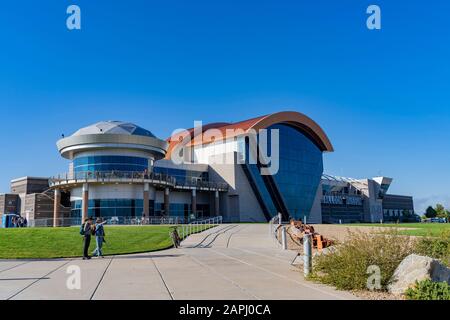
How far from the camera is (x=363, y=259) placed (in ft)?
31.4

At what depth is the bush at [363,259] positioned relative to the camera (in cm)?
931

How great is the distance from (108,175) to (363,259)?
39.3 m

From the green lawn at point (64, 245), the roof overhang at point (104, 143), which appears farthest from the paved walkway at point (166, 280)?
the roof overhang at point (104, 143)

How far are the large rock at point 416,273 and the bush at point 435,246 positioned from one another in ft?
10.2

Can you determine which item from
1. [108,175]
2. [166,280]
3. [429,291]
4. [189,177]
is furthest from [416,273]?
[189,177]

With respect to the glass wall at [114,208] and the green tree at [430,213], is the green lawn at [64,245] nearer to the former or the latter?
the glass wall at [114,208]

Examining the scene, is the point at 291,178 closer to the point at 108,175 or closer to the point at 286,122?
the point at 286,122

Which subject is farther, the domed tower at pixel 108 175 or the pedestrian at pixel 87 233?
the domed tower at pixel 108 175

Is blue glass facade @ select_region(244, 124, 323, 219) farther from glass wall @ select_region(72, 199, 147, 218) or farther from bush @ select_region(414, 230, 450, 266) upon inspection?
bush @ select_region(414, 230, 450, 266)

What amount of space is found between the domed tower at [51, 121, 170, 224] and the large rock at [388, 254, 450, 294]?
39341mm

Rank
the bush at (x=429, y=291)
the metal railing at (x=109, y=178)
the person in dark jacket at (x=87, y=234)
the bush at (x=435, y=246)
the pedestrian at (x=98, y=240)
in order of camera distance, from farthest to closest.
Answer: the metal railing at (x=109, y=178)
the pedestrian at (x=98, y=240)
the person in dark jacket at (x=87, y=234)
the bush at (x=435, y=246)
the bush at (x=429, y=291)

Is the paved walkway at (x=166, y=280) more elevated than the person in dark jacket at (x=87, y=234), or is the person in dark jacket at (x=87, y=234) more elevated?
the person in dark jacket at (x=87, y=234)

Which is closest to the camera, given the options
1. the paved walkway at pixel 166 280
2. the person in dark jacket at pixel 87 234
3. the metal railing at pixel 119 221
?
the paved walkway at pixel 166 280
